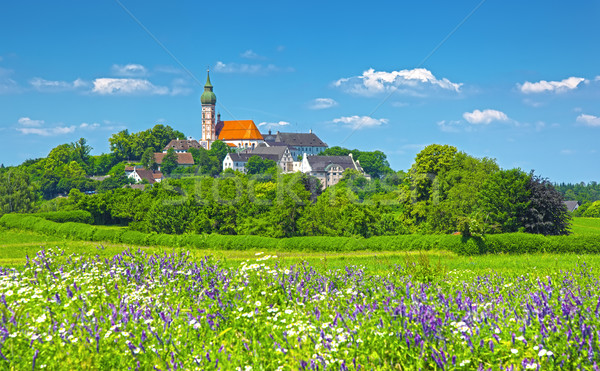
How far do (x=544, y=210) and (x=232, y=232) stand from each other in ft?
95.6

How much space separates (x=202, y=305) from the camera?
28.3ft

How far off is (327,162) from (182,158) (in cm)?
5238

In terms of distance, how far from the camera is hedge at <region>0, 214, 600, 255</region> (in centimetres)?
3147

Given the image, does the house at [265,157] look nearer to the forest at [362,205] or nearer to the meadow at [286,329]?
the forest at [362,205]

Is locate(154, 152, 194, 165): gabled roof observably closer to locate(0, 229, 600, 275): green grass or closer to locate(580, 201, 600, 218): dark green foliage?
locate(580, 201, 600, 218): dark green foliage

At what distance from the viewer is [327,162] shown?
520 feet

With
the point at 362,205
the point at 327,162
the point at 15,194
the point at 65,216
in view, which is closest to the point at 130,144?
the point at 327,162

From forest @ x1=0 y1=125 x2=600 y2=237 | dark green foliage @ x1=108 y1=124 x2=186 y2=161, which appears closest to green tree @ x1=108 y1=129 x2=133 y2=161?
dark green foliage @ x1=108 y1=124 x2=186 y2=161

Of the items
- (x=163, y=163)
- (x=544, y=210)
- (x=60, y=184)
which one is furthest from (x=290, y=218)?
(x=163, y=163)

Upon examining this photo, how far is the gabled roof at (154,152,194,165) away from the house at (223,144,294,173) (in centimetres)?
1215

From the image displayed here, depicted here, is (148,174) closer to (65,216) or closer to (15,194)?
(15,194)

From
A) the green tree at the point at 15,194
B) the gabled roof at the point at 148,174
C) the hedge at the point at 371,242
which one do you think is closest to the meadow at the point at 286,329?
the hedge at the point at 371,242

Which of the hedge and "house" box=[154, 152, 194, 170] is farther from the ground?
"house" box=[154, 152, 194, 170]

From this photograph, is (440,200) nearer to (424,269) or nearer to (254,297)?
(424,269)
